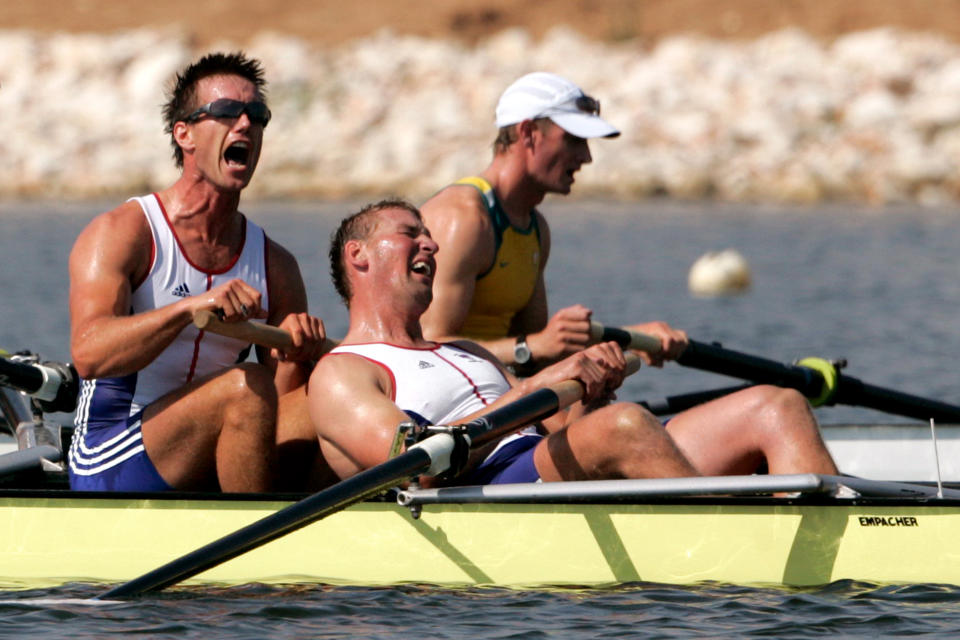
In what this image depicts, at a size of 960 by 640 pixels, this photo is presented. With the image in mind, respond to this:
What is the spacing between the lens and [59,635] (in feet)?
18.1

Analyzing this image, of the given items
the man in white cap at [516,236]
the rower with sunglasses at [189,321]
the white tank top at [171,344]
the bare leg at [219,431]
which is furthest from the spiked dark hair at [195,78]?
the man in white cap at [516,236]

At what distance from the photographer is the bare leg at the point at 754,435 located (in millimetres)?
5832

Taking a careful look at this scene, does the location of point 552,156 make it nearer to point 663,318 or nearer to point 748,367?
point 748,367

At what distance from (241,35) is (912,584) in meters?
39.9

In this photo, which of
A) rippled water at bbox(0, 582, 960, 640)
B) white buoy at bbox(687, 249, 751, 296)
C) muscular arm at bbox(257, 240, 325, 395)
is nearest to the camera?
rippled water at bbox(0, 582, 960, 640)

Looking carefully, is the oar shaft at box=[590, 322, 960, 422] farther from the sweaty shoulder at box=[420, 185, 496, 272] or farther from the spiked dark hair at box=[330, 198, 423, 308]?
the spiked dark hair at box=[330, 198, 423, 308]

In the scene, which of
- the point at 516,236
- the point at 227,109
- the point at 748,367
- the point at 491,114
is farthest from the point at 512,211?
the point at 491,114

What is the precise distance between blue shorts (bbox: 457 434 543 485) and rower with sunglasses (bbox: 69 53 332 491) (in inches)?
25.4

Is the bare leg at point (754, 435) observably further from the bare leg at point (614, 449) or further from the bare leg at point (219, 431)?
the bare leg at point (219, 431)

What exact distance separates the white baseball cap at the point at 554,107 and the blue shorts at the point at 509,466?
1.70 meters

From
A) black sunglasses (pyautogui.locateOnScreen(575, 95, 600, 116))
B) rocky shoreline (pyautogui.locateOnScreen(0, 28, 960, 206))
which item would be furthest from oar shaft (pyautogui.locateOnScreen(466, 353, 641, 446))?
rocky shoreline (pyautogui.locateOnScreen(0, 28, 960, 206))

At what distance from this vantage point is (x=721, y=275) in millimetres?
20938

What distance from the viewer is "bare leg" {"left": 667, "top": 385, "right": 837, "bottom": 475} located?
583 cm

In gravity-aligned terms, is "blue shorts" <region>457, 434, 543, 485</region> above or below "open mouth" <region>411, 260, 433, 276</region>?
below
